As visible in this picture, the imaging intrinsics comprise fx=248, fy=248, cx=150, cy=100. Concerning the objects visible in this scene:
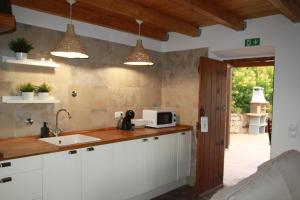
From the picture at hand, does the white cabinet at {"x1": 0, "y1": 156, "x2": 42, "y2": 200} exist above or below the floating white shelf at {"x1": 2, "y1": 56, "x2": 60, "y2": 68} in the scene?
below

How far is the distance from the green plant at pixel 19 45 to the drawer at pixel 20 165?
1151 mm

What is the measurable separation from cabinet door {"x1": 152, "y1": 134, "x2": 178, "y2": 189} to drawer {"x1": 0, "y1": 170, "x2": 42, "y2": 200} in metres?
1.52

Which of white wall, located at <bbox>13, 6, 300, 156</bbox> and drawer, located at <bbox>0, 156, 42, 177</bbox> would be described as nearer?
drawer, located at <bbox>0, 156, 42, 177</bbox>

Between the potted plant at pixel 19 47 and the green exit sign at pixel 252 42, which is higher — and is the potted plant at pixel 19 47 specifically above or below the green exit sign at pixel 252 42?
below

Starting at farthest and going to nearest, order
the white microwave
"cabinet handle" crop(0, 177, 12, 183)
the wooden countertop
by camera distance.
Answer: the white microwave, the wooden countertop, "cabinet handle" crop(0, 177, 12, 183)

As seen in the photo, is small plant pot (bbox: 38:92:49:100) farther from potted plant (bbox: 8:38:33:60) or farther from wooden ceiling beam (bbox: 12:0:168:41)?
wooden ceiling beam (bbox: 12:0:168:41)

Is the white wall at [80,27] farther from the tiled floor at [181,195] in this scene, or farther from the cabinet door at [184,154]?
the tiled floor at [181,195]

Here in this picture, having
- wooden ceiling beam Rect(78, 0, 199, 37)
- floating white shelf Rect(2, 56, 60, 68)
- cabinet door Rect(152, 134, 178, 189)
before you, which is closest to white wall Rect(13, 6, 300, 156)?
floating white shelf Rect(2, 56, 60, 68)

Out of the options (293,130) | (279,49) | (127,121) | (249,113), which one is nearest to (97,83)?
(127,121)

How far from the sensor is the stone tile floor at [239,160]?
11.7 ft

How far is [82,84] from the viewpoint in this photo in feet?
10.6

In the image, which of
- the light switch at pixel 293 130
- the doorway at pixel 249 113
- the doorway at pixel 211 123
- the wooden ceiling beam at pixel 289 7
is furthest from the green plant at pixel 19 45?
the doorway at pixel 249 113

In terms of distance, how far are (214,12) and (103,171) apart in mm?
2154

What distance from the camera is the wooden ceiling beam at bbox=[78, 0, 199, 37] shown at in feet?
8.54
